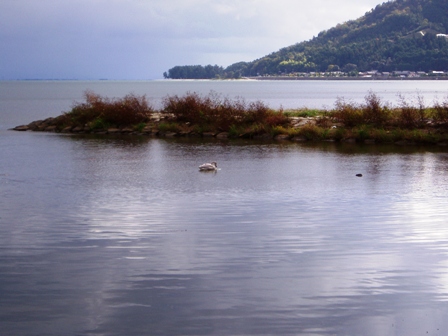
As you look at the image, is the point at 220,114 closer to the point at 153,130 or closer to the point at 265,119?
the point at 265,119

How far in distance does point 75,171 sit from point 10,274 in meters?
11.0

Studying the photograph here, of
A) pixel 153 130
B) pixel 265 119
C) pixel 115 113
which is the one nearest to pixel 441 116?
pixel 265 119

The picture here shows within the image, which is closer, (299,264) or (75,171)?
(299,264)

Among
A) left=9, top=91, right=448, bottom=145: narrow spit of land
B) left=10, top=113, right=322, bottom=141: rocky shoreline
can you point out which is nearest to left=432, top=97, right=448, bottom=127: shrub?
left=9, top=91, right=448, bottom=145: narrow spit of land

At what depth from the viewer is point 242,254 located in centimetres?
1046

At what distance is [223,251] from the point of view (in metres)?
10.7

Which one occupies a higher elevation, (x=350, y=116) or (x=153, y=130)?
(x=350, y=116)

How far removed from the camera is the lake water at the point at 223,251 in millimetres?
7773

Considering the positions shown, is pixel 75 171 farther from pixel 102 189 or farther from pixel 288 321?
pixel 288 321

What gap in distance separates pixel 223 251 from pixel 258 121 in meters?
22.9

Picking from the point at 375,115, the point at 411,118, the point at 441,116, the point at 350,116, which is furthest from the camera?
the point at 350,116

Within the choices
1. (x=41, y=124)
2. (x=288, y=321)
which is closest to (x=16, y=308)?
(x=288, y=321)

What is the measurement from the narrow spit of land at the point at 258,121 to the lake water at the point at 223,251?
9.96 meters

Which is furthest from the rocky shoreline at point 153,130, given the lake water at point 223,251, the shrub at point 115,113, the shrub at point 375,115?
the lake water at point 223,251
